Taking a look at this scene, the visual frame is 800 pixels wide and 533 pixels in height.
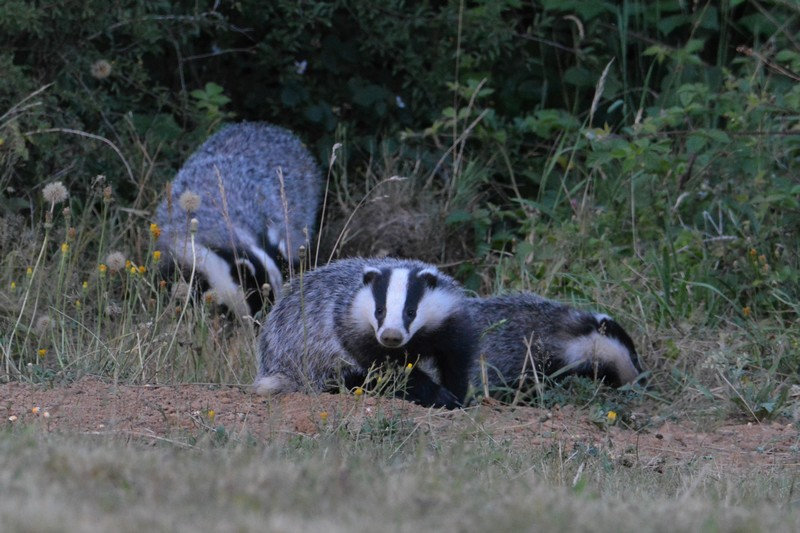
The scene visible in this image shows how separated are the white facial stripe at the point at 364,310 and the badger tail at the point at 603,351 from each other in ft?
3.77

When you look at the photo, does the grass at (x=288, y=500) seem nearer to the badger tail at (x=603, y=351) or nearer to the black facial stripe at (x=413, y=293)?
the black facial stripe at (x=413, y=293)

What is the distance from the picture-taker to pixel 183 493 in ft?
8.16

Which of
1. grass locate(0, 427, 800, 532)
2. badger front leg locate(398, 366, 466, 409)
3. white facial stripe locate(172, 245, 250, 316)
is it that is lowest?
white facial stripe locate(172, 245, 250, 316)

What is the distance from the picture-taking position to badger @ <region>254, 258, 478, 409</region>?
5121 mm

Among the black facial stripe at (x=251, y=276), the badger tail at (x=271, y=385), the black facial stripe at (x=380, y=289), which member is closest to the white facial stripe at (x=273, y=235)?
the black facial stripe at (x=251, y=276)

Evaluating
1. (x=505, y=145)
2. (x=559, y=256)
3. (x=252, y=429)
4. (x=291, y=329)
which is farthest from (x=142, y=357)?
(x=505, y=145)

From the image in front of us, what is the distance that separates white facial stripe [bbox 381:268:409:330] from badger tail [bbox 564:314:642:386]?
1.07 meters

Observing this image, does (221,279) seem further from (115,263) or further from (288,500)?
(288,500)

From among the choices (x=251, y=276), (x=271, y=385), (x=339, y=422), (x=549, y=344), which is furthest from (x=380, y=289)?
(x=251, y=276)

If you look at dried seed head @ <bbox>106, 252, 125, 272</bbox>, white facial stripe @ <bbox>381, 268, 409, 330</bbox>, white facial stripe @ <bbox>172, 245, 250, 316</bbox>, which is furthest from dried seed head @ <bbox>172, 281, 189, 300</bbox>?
white facial stripe @ <bbox>381, 268, 409, 330</bbox>

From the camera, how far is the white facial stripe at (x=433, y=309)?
5.12 meters

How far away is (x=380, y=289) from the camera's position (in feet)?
17.0

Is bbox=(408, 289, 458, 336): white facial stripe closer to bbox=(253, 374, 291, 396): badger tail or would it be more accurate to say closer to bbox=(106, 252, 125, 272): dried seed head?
bbox=(253, 374, 291, 396): badger tail

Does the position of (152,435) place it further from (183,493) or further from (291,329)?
(183,493)
